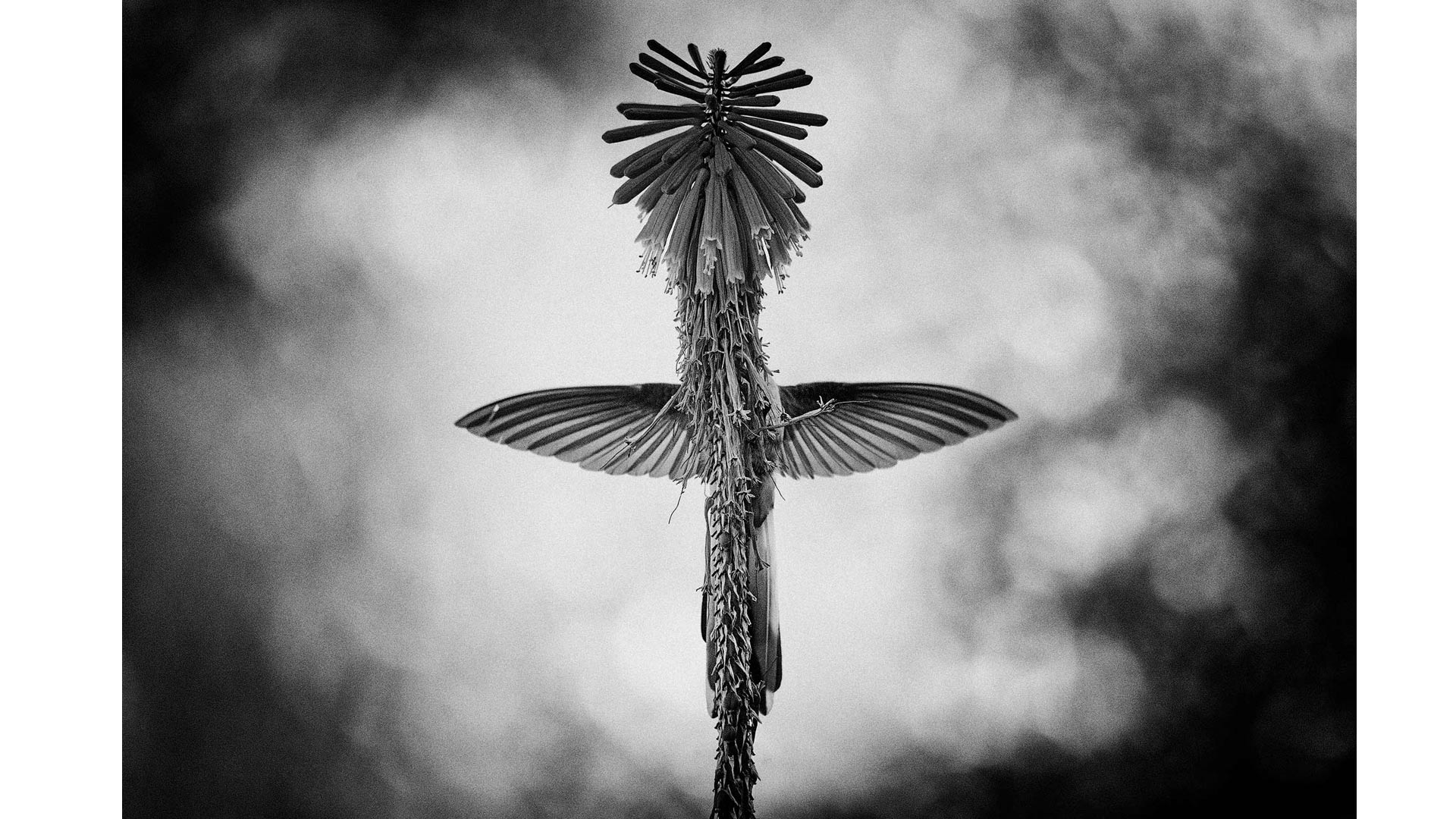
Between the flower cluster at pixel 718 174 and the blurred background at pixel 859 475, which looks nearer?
the flower cluster at pixel 718 174

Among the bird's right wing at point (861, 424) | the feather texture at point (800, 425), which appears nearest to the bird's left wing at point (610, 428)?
the feather texture at point (800, 425)

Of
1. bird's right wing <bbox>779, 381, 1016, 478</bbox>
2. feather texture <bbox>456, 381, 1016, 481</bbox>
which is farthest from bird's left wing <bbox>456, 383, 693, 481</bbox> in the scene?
bird's right wing <bbox>779, 381, 1016, 478</bbox>

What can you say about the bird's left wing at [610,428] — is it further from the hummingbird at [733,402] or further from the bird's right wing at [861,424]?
the bird's right wing at [861,424]

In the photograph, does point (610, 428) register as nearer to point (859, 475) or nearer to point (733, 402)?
point (733, 402)

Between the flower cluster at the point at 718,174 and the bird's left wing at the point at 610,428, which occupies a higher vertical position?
the flower cluster at the point at 718,174

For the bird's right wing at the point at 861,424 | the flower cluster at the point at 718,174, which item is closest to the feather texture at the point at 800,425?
the bird's right wing at the point at 861,424
